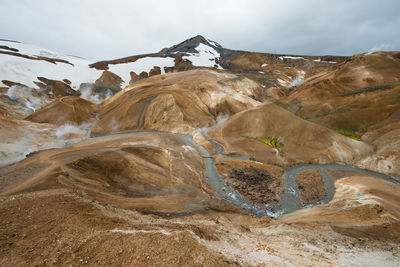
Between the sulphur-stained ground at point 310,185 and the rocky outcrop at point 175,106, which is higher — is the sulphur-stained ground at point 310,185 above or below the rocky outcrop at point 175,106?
below

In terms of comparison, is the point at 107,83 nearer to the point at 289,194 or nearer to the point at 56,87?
the point at 56,87

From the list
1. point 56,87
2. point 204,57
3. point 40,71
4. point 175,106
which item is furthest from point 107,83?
point 204,57

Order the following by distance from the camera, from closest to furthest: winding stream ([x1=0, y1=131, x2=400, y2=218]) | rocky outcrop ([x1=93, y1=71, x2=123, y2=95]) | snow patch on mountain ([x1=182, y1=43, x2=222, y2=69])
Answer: winding stream ([x1=0, y1=131, x2=400, y2=218]), rocky outcrop ([x1=93, y1=71, x2=123, y2=95]), snow patch on mountain ([x1=182, y1=43, x2=222, y2=69])

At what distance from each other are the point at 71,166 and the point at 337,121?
51.5 m

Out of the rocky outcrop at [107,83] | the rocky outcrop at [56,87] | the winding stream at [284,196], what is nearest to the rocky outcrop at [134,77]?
the rocky outcrop at [107,83]

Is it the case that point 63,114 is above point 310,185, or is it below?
above

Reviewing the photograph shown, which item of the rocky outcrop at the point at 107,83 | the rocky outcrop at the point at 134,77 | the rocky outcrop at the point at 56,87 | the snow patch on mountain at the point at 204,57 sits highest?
the snow patch on mountain at the point at 204,57

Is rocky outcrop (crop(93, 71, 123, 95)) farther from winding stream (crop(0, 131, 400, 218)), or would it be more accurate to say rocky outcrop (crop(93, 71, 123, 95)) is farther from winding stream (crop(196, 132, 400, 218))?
winding stream (crop(196, 132, 400, 218))

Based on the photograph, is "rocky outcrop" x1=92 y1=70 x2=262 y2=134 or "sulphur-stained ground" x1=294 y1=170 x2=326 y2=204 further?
Answer: "rocky outcrop" x1=92 y1=70 x2=262 y2=134

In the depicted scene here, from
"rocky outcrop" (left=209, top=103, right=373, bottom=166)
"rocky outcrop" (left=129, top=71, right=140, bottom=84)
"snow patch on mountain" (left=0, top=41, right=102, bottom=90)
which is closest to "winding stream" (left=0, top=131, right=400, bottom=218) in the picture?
"rocky outcrop" (left=209, top=103, right=373, bottom=166)

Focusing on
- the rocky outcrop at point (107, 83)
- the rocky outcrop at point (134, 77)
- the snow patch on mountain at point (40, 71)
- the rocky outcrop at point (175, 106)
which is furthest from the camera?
the rocky outcrop at point (134, 77)

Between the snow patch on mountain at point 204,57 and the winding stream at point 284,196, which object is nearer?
the winding stream at point 284,196

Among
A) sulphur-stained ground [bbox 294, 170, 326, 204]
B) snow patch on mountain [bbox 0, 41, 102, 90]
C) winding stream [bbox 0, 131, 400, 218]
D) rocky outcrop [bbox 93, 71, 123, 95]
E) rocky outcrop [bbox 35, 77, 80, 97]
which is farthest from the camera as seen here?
rocky outcrop [bbox 93, 71, 123, 95]

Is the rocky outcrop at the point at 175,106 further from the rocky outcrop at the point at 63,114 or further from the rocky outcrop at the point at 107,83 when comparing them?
the rocky outcrop at the point at 107,83
